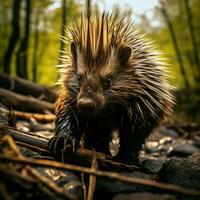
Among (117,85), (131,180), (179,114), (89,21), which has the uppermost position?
(89,21)

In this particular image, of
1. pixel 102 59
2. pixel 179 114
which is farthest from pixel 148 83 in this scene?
pixel 179 114

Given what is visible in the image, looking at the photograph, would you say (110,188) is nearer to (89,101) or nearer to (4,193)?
(89,101)

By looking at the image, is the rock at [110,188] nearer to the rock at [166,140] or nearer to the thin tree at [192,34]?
the rock at [166,140]

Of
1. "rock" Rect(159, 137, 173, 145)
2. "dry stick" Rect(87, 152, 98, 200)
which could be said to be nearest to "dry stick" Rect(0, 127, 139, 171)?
"dry stick" Rect(87, 152, 98, 200)

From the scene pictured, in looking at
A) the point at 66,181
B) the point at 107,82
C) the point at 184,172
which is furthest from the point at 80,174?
the point at 107,82

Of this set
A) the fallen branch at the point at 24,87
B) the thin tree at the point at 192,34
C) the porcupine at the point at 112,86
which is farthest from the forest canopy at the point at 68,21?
the porcupine at the point at 112,86

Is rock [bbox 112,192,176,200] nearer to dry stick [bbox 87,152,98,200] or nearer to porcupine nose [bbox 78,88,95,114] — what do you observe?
dry stick [bbox 87,152,98,200]

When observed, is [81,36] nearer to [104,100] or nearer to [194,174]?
[104,100]
